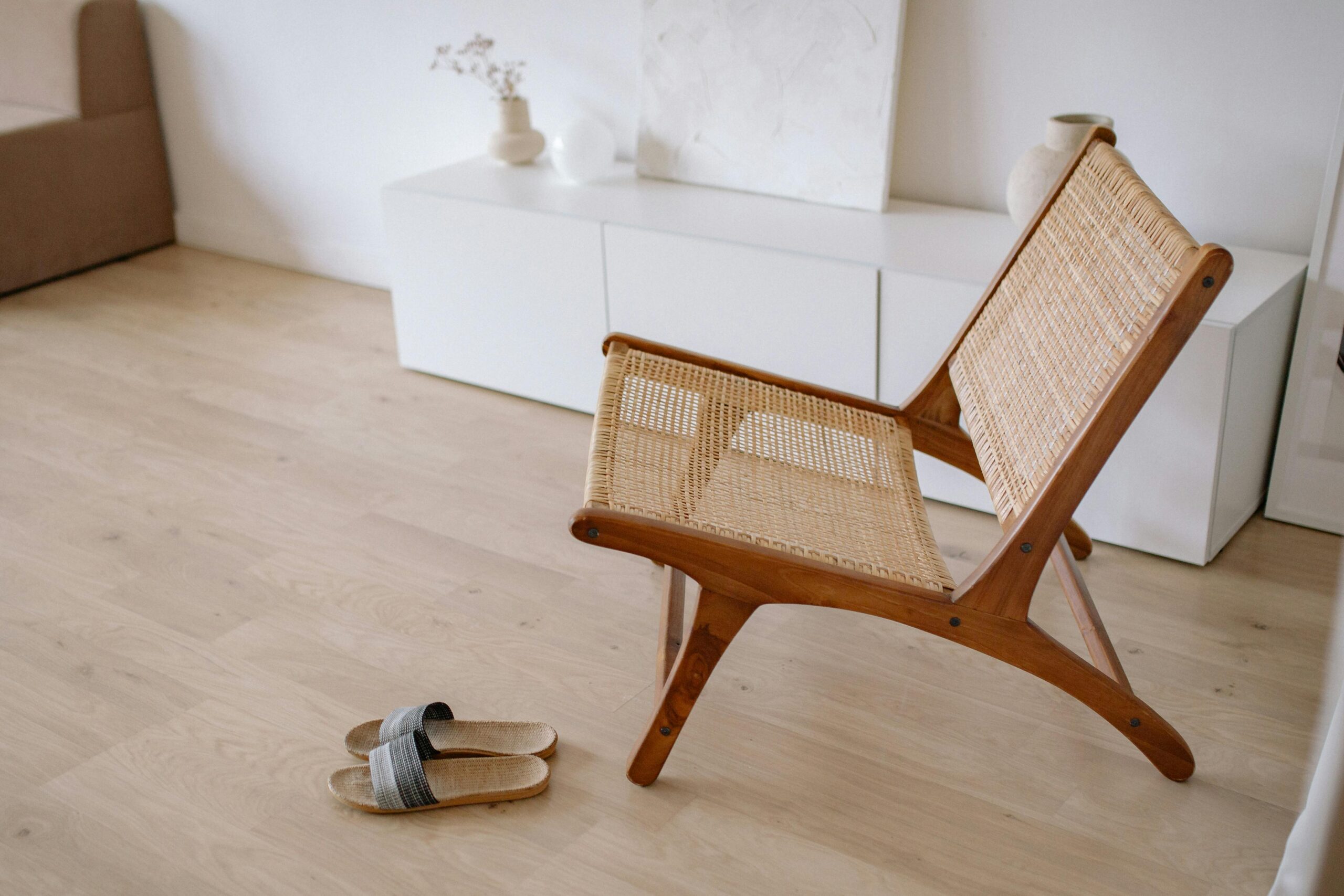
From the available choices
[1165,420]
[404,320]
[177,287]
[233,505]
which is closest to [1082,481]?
[1165,420]

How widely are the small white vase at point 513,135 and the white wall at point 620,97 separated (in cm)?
16

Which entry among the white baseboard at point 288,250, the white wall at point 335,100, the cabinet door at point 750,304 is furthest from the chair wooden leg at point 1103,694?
the white baseboard at point 288,250

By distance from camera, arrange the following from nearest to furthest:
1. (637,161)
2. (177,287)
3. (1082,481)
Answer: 1. (1082,481)
2. (637,161)
3. (177,287)

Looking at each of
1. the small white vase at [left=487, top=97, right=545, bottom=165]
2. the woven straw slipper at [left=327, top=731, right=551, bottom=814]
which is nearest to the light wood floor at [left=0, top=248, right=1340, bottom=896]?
the woven straw slipper at [left=327, top=731, right=551, bottom=814]

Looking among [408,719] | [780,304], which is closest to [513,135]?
[780,304]

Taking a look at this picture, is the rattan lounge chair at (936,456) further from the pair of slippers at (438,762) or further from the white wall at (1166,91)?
the white wall at (1166,91)

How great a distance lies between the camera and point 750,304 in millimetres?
2359

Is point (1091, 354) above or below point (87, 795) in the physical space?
above

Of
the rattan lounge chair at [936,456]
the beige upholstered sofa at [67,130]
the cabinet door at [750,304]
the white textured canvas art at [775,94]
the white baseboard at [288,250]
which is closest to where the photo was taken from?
the rattan lounge chair at [936,456]

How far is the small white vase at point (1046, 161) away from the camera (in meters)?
2.14

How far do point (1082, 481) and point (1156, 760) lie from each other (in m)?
0.46

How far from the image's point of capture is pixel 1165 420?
6.55ft

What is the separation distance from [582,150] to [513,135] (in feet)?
0.92

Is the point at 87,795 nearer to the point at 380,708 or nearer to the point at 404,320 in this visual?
the point at 380,708
